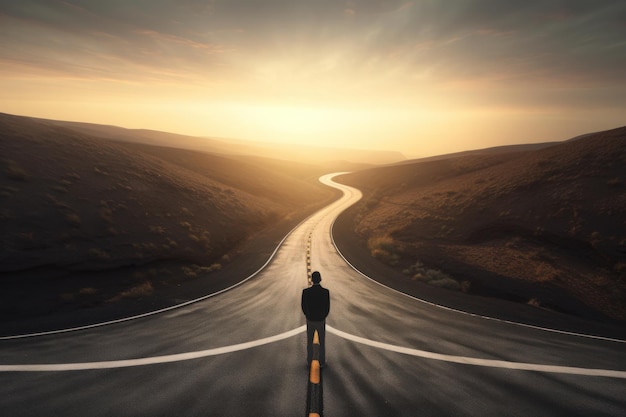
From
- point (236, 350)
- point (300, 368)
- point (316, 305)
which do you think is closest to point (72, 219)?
point (236, 350)

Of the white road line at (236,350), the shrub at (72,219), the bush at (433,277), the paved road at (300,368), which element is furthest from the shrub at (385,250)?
the shrub at (72,219)

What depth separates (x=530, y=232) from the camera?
2642 cm

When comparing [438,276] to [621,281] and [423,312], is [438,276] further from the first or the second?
[621,281]

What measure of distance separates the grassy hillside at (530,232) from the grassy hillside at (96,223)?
648 inches

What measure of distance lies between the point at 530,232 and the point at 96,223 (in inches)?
1462

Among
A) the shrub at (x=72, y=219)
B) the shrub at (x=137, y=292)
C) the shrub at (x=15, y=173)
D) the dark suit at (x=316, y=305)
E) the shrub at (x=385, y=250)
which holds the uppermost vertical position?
the shrub at (x=15, y=173)

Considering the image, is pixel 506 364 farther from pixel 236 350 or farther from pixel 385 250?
pixel 385 250

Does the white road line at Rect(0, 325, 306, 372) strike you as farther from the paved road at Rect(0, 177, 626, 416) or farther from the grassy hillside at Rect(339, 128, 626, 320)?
the grassy hillside at Rect(339, 128, 626, 320)

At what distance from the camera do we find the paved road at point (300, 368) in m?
6.01

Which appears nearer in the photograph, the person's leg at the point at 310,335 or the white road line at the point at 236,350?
the person's leg at the point at 310,335

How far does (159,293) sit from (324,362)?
42.1 feet

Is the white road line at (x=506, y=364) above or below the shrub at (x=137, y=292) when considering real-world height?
above

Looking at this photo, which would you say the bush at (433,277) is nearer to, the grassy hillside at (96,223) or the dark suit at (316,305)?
the dark suit at (316,305)

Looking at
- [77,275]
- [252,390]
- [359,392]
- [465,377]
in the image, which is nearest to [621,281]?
[465,377]
